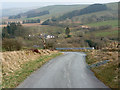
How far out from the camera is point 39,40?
76.2 m

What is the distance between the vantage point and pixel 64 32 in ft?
385

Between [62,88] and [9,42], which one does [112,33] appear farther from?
[62,88]

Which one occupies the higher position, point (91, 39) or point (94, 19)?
point (94, 19)

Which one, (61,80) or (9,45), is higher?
(9,45)

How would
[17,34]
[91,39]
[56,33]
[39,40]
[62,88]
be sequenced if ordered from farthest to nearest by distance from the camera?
[56,33], [91,39], [39,40], [17,34], [62,88]

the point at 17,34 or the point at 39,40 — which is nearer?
the point at 17,34

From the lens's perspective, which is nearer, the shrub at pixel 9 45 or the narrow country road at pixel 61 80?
the narrow country road at pixel 61 80

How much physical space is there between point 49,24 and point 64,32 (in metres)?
24.0

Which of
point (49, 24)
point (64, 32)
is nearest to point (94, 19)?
point (49, 24)

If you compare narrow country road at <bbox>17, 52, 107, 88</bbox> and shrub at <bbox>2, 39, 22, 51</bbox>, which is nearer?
narrow country road at <bbox>17, 52, 107, 88</bbox>

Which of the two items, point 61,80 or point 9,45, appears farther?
point 9,45

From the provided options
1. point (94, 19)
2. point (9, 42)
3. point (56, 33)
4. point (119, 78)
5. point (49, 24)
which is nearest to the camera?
point (119, 78)

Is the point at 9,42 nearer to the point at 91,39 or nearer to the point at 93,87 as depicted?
the point at 93,87

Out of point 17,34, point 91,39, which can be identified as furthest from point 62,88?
point 91,39
